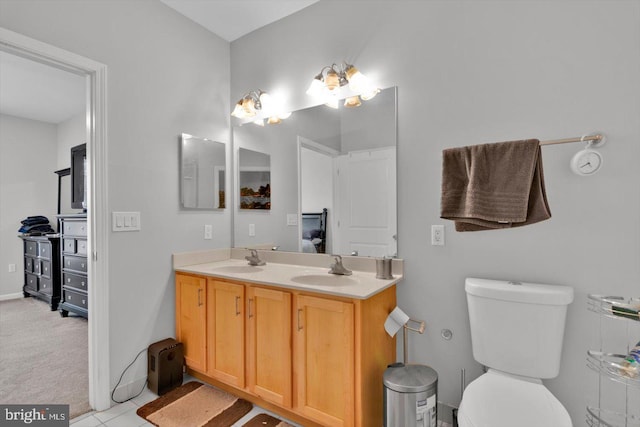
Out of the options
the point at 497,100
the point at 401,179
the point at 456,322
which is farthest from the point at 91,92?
the point at 456,322

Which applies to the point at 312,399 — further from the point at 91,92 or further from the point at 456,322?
the point at 91,92

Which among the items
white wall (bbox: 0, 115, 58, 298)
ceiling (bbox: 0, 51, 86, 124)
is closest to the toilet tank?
ceiling (bbox: 0, 51, 86, 124)

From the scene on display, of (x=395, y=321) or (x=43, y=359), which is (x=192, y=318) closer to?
(x=395, y=321)

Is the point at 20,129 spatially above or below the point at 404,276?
above

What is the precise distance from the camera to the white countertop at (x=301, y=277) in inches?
62.3

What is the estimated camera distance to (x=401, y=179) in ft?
6.22

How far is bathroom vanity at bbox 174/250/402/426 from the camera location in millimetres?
1522

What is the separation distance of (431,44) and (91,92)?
2048 mm

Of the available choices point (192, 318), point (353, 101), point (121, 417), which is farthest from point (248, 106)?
point (121, 417)

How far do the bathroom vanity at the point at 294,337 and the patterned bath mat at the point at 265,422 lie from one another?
5 cm

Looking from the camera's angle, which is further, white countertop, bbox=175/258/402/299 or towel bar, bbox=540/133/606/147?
white countertop, bbox=175/258/402/299

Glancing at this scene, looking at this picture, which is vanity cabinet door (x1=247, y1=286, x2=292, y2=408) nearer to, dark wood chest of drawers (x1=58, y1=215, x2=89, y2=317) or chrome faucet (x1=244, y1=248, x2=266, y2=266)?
chrome faucet (x1=244, y1=248, x2=266, y2=266)

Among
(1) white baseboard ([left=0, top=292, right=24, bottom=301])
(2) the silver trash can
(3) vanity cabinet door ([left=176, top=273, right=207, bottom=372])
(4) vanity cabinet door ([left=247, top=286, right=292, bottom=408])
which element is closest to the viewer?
(2) the silver trash can

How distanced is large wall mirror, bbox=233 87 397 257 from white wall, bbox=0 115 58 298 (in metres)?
4.07
